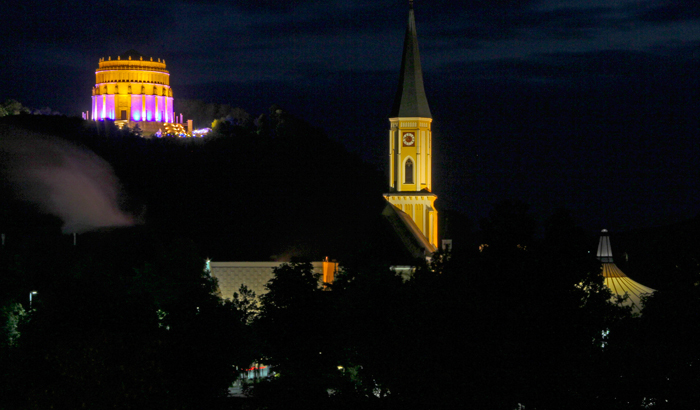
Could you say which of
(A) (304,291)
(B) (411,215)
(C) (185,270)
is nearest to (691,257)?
(A) (304,291)

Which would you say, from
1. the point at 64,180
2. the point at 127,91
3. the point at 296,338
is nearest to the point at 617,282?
the point at 296,338

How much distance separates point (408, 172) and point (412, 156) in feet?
3.50

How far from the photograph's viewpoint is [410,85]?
244 feet

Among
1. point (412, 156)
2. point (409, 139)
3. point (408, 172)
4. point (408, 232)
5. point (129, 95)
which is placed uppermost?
point (129, 95)

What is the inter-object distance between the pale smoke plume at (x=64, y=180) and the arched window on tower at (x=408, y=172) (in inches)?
826

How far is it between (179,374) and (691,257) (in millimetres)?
15814

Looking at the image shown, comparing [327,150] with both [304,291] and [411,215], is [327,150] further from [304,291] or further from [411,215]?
[304,291]

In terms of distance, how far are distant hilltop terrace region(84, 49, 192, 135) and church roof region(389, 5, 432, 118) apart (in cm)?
6580

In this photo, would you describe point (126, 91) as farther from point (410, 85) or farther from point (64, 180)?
point (410, 85)

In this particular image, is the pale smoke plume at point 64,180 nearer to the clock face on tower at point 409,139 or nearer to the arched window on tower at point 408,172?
the arched window on tower at point 408,172

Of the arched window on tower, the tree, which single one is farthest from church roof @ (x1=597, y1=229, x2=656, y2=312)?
the arched window on tower

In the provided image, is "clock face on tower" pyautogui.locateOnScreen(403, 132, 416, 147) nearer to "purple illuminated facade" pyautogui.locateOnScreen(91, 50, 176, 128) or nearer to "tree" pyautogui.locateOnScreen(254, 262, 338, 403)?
"tree" pyautogui.locateOnScreen(254, 262, 338, 403)

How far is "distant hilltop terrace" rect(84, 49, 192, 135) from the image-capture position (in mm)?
139000

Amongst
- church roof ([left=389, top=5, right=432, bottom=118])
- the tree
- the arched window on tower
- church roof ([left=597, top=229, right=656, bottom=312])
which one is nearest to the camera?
the tree
